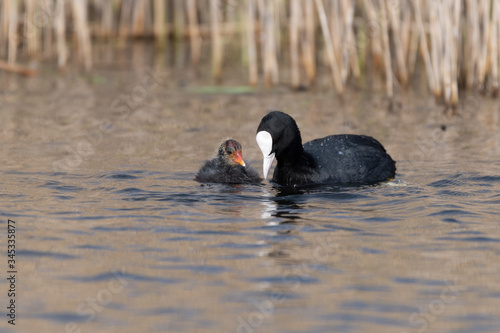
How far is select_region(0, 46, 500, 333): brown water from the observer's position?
3.66 meters

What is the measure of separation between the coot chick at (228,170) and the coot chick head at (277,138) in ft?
1.13

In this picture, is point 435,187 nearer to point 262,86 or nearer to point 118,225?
point 118,225

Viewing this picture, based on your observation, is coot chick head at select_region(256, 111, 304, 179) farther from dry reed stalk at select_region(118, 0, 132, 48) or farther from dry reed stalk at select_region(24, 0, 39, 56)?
dry reed stalk at select_region(118, 0, 132, 48)

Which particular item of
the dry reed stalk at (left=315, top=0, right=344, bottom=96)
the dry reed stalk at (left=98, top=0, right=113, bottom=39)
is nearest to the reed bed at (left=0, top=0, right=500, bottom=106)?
the dry reed stalk at (left=315, top=0, right=344, bottom=96)

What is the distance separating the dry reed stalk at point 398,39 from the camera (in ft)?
30.6

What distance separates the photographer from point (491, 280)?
4.05m

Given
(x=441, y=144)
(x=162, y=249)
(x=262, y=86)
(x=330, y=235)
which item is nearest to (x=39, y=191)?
(x=162, y=249)

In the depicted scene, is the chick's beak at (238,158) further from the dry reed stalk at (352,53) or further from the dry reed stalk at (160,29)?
the dry reed stalk at (160,29)

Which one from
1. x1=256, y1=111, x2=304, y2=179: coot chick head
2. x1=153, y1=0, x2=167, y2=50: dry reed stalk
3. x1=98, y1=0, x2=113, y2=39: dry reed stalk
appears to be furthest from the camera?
x1=98, y1=0, x2=113, y2=39: dry reed stalk

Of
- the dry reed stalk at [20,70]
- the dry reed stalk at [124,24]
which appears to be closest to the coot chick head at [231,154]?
the dry reed stalk at [20,70]

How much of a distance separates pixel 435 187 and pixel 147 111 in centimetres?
461

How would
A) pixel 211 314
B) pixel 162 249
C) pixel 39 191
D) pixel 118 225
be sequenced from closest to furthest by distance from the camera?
pixel 211 314 < pixel 162 249 < pixel 118 225 < pixel 39 191

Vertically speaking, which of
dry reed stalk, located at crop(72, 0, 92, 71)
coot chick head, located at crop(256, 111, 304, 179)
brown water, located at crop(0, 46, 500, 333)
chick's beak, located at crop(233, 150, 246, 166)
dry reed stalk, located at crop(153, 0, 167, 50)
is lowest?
brown water, located at crop(0, 46, 500, 333)

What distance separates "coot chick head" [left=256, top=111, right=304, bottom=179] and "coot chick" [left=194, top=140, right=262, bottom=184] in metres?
0.34
